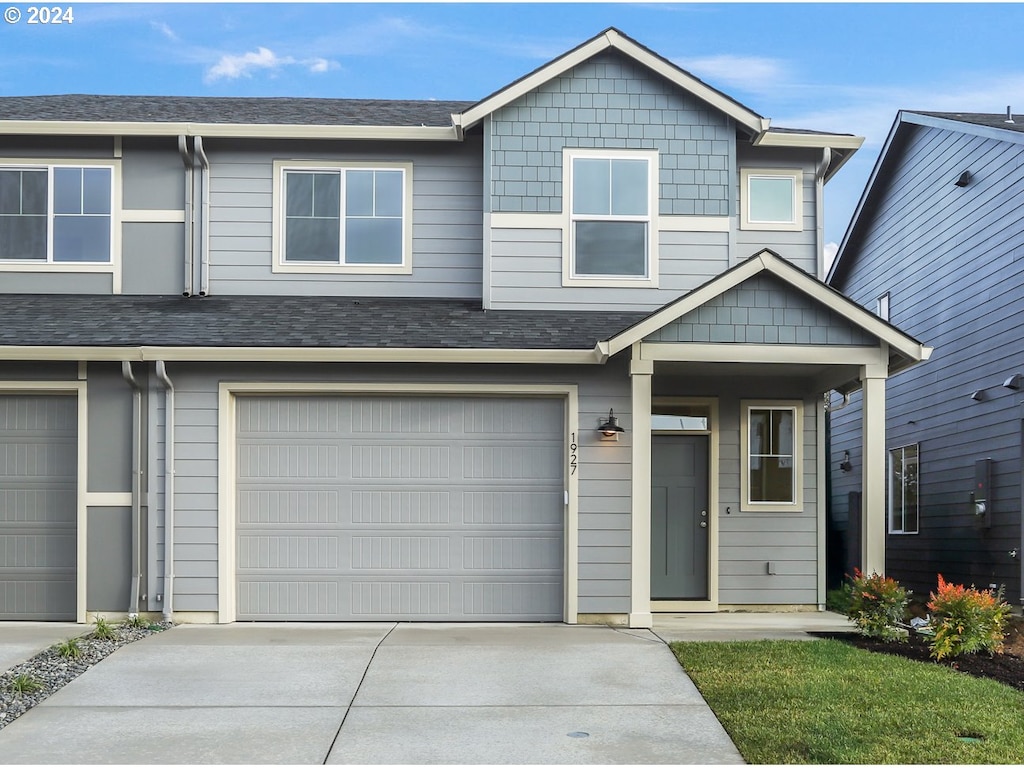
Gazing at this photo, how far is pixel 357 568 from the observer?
36.3 feet

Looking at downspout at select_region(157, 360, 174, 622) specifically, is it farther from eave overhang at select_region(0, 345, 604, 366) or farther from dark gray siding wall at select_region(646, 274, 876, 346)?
dark gray siding wall at select_region(646, 274, 876, 346)

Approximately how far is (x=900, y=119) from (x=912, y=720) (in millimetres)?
11266

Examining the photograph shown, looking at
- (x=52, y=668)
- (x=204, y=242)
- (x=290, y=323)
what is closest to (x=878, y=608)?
(x=290, y=323)

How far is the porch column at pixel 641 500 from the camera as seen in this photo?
34.8 feet

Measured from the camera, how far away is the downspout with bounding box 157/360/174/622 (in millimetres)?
10766

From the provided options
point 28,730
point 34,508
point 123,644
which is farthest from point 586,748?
point 34,508

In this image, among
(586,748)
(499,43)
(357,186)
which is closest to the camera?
(586,748)

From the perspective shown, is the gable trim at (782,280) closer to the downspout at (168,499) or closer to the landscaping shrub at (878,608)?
the landscaping shrub at (878,608)

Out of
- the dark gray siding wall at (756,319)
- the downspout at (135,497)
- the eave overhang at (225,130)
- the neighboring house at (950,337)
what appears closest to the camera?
the dark gray siding wall at (756,319)

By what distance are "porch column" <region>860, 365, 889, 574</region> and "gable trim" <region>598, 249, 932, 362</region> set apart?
35 centimetres

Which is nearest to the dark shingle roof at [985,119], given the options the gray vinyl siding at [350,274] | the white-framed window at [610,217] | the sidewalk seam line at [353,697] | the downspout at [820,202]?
the downspout at [820,202]

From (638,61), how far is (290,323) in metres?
4.43

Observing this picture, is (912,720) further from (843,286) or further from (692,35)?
(692,35)

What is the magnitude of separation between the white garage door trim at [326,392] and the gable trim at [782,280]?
3.31ft
